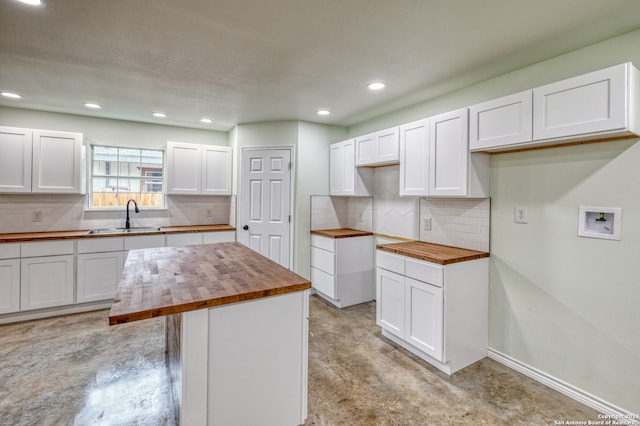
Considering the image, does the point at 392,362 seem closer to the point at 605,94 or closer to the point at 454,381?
the point at 454,381

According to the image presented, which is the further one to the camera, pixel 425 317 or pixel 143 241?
pixel 143 241

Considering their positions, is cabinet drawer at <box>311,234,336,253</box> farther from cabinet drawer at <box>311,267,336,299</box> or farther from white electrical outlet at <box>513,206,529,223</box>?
white electrical outlet at <box>513,206,529,223</box>

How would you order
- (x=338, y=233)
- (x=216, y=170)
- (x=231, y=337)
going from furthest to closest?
(x=216, y=170) < (x=338, y=233) < (x=231, y=337)

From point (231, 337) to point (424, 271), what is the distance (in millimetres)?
1603

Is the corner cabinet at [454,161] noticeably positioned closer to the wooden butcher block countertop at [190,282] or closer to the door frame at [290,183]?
the wooden butcher block countertop at [190,282]

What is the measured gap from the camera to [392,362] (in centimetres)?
248

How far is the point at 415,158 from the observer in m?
2.86

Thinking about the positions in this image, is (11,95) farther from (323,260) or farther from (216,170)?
(323,260)

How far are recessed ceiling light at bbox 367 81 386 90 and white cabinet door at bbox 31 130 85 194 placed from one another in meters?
3.47

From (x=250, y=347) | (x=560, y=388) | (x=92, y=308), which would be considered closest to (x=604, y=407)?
(x=560, y=388)

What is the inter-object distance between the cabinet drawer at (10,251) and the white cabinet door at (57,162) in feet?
2.27

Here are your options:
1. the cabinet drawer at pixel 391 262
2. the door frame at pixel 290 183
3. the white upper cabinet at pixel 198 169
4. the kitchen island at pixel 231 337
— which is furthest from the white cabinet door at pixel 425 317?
the white upper cabinet at pixel 198 169

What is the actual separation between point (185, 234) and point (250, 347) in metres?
2.84

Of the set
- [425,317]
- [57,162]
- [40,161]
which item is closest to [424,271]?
[425,317]
